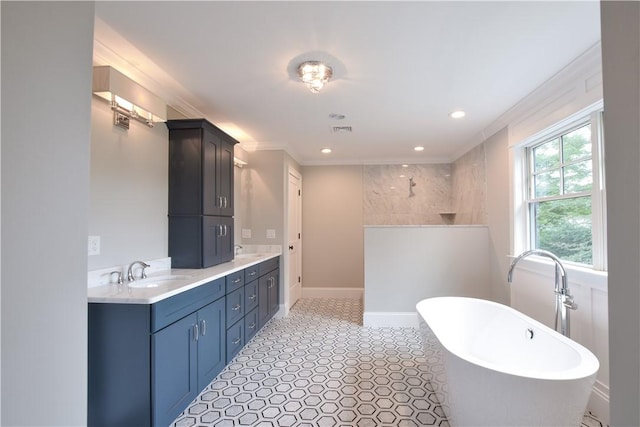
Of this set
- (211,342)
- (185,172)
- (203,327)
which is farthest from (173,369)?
(185,172)

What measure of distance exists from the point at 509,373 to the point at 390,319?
8.34 feet

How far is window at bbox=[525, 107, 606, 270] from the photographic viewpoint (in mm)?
2164

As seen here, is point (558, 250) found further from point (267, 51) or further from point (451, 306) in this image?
point (267, 51)

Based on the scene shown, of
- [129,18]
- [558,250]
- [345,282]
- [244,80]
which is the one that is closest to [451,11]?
[244,80]

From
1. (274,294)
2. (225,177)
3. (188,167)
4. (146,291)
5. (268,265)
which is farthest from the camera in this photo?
(274,294)

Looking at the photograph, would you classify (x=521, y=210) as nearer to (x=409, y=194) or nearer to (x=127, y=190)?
A: (x=409, y=194)

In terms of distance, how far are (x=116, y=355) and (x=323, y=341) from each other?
2123mm

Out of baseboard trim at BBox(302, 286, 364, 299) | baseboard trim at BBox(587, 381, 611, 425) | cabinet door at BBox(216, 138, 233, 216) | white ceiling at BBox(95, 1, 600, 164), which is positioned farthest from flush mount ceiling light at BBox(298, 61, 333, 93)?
baseboard trim at BBox(302, 286, 364, 299)

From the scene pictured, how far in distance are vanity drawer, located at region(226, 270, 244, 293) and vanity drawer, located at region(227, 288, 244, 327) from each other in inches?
1.7

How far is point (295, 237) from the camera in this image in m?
4.95

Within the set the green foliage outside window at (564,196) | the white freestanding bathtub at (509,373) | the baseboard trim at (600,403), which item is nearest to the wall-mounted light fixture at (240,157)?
the white freestanding bathtub at (509,373)

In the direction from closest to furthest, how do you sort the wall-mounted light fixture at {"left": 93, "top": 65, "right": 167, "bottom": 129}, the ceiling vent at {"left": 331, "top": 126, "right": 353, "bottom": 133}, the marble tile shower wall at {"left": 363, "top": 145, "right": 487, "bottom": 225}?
the wall-mounted light fixture at {"left": 93, "top": 65, "right": 167, "bottom": 129}, the ceiling vent at {"left": 331, "top": 126, "right": 353, "bottom": 133}, the marble tile shower wall at {"left": 363, "top": 145, "right": 487, "bottom": 225}

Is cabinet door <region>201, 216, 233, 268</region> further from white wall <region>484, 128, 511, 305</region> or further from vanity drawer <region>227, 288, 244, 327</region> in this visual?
white wall <region>484, 128, 511, 305</region>

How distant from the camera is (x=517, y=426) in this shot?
1.44 meters
